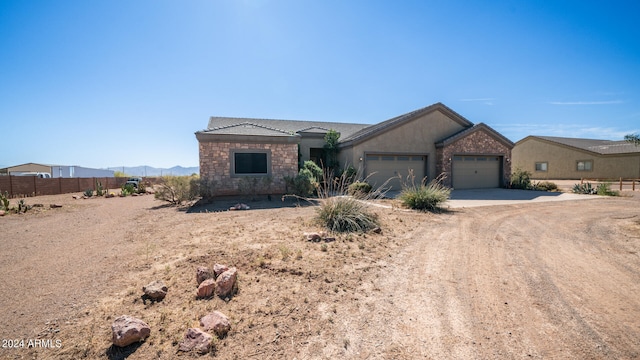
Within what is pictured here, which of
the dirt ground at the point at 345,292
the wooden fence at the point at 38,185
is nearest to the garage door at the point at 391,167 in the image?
the dirt ground at the point at 345,292

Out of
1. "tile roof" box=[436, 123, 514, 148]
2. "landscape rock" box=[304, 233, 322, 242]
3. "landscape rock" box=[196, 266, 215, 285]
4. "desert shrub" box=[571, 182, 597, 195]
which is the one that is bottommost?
"landscape rock" box=[196, 266, 215, 285]

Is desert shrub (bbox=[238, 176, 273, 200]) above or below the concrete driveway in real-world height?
above

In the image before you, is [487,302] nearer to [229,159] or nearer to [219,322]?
[219,322]

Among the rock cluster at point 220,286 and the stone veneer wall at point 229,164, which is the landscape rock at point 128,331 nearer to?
the rock cluster at point 220,286

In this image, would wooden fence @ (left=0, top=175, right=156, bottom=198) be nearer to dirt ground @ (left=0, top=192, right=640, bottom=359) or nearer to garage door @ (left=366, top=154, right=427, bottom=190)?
dirt ground @ (left=0, top=192, right=640, bottom=359)

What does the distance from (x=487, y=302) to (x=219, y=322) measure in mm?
3196

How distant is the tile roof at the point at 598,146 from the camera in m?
25.9

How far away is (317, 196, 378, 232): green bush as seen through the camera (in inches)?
253

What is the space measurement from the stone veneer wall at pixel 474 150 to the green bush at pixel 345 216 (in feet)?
38.8

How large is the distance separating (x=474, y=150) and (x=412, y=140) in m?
4.38

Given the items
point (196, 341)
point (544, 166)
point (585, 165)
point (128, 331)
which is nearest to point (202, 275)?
point (128, 331)

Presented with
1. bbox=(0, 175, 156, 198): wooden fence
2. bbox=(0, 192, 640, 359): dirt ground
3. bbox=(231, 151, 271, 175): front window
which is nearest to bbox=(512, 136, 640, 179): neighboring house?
bbox=(231, 151, 271, 175): front window

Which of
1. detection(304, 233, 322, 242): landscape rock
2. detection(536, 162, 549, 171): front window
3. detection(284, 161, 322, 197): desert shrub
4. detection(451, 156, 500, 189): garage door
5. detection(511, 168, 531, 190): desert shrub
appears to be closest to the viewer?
detection(304, 233, 322, 242): landscape rock

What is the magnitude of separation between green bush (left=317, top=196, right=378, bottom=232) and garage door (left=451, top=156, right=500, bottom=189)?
12689mm
